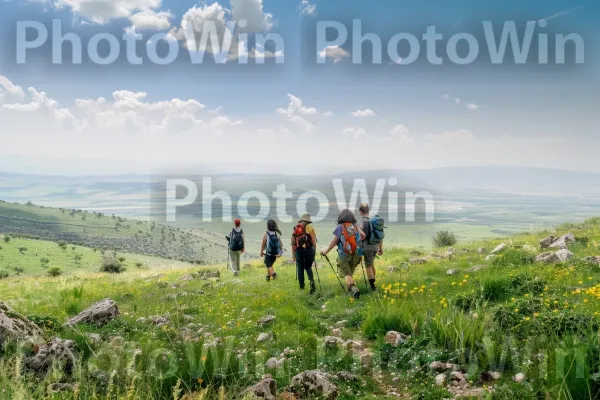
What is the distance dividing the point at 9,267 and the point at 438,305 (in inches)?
2074

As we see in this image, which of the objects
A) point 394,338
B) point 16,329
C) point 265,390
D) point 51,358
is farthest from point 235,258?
point 265,390

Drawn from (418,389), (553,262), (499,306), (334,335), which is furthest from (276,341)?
(553,262)

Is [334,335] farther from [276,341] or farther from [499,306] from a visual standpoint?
[499,306]

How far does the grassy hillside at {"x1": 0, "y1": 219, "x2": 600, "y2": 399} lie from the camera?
5.33m

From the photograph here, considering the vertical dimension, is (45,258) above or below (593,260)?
below

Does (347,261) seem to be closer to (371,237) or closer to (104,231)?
→ (371,237)

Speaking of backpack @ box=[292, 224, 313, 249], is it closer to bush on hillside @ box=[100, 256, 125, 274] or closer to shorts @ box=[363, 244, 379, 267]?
shorts @ box=[363, 244, 379, 267]

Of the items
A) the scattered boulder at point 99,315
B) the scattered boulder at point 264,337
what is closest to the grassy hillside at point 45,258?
the scattered boulder at point 99,315

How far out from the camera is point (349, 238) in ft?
41.4

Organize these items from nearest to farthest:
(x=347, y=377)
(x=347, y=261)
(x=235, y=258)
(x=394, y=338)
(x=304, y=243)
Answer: (x=347, y=377)
(x=394, y=338)
(x=347, y=261)
(x=304, y=243)
(x=235, y=258)

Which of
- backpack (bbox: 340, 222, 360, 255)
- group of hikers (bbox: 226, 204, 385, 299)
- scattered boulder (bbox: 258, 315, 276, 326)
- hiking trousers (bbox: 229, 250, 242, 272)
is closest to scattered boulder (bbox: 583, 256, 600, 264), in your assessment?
group of hikers (bbox: 226, 204, 385, 299)

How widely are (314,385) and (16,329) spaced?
213 inches

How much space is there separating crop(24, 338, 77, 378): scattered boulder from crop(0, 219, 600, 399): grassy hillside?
10.2 inches

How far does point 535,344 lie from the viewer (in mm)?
6516
